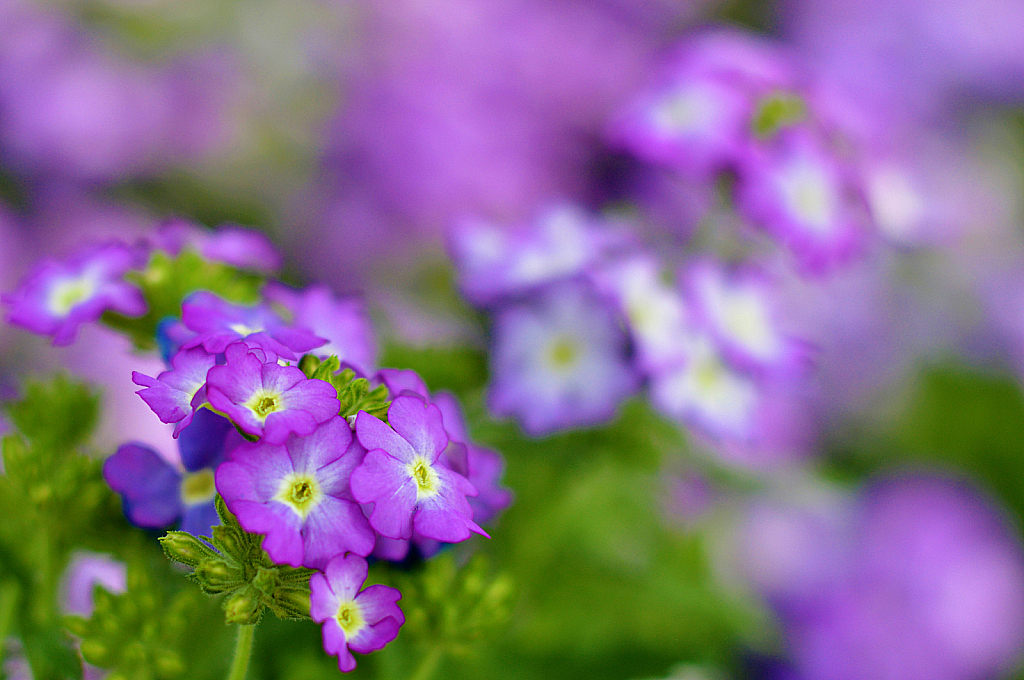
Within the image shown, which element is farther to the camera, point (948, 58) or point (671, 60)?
point (948, 58)

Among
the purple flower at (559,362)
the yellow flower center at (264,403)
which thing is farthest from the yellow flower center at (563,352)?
the yellow flower center at (264,403)

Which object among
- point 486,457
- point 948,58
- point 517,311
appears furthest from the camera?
point 948,58

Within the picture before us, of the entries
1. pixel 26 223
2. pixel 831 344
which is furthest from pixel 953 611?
pixel 26 223

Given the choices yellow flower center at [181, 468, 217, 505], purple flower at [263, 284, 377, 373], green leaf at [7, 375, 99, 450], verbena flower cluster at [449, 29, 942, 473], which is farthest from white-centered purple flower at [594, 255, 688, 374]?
green leaf at [7, 375, 99, 450]

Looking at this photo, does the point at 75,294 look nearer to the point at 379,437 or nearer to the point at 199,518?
the point at 199,518

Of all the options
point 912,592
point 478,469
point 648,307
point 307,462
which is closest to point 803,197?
point 648,307

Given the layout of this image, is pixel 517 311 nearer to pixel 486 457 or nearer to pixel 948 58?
pixel 486 457

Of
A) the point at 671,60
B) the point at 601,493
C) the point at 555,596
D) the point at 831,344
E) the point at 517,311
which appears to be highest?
the point at 671,60
